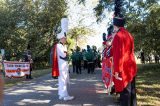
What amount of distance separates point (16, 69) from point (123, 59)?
49.7ft

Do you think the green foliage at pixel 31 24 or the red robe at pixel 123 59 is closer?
the red robe at pixel 123 59

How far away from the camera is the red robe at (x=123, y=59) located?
891 centimetres

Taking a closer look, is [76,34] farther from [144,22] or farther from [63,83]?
[63,83]

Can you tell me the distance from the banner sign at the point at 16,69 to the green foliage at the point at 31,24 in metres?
21.5

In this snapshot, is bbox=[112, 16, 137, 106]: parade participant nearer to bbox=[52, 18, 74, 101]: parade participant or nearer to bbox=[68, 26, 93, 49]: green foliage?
bbox=[52, 18, 74, 101]: parade participant

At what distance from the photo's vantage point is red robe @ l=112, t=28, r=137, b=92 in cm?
891

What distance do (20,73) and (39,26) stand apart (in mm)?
23773

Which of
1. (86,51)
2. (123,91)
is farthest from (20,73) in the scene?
(123,91)

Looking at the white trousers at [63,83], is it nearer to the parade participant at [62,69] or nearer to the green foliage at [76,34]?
the parade participant at [62,69]

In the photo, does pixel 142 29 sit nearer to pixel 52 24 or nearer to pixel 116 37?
pixel 116 37

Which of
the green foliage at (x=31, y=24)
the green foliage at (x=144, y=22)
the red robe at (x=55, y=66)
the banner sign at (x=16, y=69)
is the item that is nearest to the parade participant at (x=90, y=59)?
the green foliage at (x=144, y=22)

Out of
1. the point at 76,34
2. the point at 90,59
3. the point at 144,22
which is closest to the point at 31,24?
the point at 76,34

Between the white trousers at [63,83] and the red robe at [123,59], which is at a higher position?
the red robe at [123,59]

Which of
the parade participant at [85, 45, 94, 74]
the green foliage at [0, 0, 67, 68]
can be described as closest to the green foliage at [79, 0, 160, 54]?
the parade participant at [85, 45, 94, 74]
